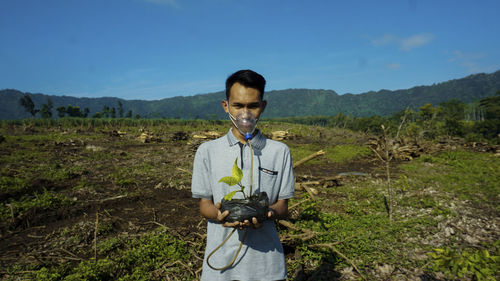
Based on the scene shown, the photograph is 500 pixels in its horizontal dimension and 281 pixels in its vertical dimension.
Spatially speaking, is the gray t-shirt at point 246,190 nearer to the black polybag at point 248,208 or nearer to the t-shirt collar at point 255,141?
the t-shirt collar at point 255,141

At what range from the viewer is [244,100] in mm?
1566

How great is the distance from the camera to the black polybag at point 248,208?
1.27 meters

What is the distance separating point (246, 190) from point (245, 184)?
0.13ft

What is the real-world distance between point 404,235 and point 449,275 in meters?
1.07

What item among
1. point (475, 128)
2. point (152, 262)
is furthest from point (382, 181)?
point (475, 128)

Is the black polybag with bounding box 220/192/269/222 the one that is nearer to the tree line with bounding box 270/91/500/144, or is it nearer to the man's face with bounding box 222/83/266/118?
the man's face with bounding box 222/83/266/118

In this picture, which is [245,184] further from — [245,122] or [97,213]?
[97,213]

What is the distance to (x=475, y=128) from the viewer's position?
56.0 m

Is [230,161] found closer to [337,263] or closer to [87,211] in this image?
[337,263]

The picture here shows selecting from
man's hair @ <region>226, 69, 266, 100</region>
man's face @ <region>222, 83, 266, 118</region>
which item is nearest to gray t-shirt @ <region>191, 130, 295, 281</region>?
man's face @ <region>222, 83, 266, 118</region>

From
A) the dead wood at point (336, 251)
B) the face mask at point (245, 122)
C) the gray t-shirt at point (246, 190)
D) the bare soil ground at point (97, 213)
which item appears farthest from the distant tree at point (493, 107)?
the face mask at point (245, 122)

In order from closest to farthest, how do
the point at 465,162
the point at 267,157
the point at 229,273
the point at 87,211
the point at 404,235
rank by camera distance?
the point at 229,273, the point at 267,157, the point at 404,235, the point at 87,211, the point at 465,162

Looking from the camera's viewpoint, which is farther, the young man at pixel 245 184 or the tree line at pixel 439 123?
the tree line at pixel 439 123

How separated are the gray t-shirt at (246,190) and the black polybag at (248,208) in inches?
8.7
